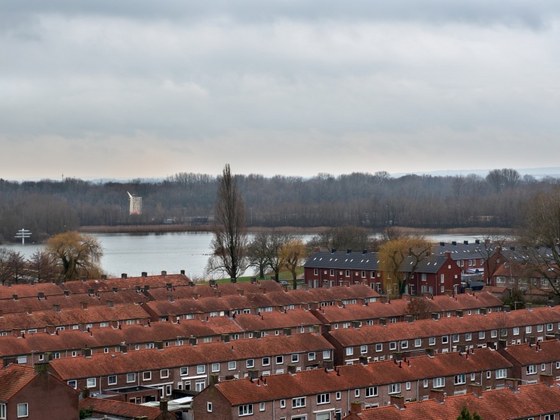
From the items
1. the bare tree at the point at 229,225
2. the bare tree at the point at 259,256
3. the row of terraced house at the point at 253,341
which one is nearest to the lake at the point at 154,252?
the bare tree at the point at 259,256

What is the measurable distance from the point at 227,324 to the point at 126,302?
10.0 meters

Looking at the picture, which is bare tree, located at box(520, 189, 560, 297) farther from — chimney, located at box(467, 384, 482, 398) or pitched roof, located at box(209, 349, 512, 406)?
chimney, located at box(467, 384, 482, 398)

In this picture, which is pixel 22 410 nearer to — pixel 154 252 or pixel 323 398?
pixel 323 398

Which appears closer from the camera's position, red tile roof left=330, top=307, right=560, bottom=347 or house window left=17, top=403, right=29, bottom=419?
house window left=17, top=403, right=29, bottom=419

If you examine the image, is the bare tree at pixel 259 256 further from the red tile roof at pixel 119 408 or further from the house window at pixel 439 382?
the red tile roof at pixel 119 408

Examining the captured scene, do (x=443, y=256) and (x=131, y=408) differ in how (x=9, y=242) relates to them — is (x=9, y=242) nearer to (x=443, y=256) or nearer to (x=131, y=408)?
(x=443, y=256)

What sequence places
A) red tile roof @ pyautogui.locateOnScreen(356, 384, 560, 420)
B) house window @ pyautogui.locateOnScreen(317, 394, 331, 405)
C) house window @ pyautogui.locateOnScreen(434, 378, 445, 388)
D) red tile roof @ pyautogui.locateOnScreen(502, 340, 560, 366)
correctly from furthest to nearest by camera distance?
red tile roof @ pyautogui.locateOnScreen(502, 340, 560, 366), house window @ pyautogui.locateOnScreen(434, 378, 445, 388), house window @ pyautogui.locateOnScreen(317, 394, 331, 405), red tile roof @ pyautogui.locateOnScreen(356, 384, 560, 420)

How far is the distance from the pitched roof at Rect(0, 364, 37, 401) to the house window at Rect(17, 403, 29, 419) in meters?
0.40

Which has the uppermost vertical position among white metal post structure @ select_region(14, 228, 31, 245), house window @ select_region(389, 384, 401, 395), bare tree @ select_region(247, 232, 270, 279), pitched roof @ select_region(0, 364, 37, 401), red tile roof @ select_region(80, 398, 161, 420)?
white metal post structure @ select_region(14, 228, 31, 245)

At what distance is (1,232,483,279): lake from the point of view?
3649 inches

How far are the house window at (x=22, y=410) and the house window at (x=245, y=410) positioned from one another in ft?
19.6

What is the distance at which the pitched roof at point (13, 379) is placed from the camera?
95.1 feet

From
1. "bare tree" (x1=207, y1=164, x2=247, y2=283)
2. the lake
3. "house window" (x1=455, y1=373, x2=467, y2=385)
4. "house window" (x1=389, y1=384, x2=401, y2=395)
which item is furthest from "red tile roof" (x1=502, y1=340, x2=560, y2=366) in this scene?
the lake

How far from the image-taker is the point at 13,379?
29.6 meters
